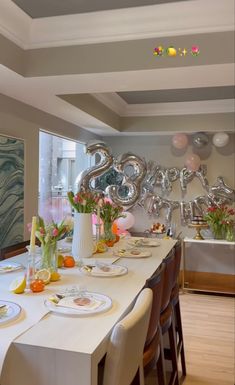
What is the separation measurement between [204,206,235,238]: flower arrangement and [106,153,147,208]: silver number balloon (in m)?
0.99

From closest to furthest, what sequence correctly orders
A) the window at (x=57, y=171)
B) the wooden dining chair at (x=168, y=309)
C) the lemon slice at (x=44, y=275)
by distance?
the lemon slice at (x=44, y=275)
the wooden dining chair at (x=168, y=309)
the window at (x=57, y=171)

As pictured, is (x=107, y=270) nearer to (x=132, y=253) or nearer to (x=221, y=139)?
(x=132, y=253)

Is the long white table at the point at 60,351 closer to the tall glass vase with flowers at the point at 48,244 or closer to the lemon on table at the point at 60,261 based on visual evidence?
the tall glass vase with flowers at the point at 48,244

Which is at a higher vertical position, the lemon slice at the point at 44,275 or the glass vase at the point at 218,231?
the lemon slice at the point at 44,275

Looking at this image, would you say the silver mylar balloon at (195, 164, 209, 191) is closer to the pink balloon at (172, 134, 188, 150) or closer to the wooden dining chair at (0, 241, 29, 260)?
the pink balloon at (172, 134, 188, 150)

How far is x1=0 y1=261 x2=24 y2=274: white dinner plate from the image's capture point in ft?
6.81

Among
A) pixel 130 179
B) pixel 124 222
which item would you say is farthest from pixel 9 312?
pixel 130 179

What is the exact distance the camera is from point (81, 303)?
1540 mm

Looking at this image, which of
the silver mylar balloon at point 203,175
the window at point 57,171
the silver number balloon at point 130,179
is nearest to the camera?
the window at point 57,171

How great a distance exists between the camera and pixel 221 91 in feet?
13.4

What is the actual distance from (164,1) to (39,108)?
69.2 inches

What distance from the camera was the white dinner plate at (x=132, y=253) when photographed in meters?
2.52

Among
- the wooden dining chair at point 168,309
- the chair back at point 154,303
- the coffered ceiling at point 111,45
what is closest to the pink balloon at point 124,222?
the coffered ceiling at point 111,45

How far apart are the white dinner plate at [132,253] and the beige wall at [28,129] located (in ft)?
4.12
